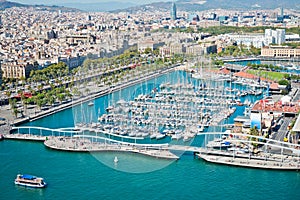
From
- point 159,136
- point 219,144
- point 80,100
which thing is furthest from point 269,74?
point 219,144

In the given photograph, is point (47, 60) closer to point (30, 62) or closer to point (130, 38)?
point (30, 62)

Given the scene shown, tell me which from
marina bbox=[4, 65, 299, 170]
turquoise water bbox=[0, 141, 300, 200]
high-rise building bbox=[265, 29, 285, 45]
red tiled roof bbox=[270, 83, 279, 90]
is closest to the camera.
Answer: turquoise water bbox=[0, 141, 300, 200]

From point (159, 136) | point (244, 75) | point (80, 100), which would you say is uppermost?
point (244, 75)

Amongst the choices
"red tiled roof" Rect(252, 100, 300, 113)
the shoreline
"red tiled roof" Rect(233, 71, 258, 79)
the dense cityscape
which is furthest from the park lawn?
"red tiled roof" Rect(252, 100, 300, 113)

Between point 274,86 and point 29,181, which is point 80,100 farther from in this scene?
point 274,86

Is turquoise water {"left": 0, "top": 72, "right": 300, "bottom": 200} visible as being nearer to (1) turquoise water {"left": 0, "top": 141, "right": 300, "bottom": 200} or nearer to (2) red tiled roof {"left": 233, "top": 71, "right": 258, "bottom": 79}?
(1) turquoise water {"left": 0, "top": 141, "right": 300, "bottom": 200}

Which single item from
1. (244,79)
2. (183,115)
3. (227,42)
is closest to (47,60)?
(244,79)
